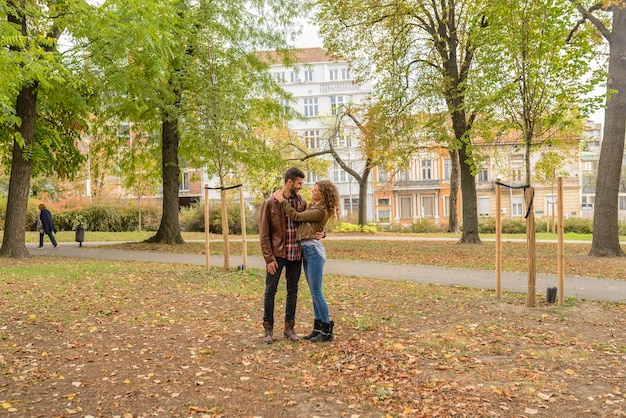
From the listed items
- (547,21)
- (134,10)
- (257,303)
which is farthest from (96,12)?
(547,21)

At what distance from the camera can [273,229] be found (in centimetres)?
612

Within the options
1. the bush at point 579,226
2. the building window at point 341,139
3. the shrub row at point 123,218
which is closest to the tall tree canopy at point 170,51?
the shrub row at point 123,218

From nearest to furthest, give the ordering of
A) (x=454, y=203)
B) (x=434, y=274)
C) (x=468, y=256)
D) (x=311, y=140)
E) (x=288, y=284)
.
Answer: (x=288, y=284)
(x=434, y=274)
(x=468, y=256)
(x=454, y=203)
(x=311, y=140)

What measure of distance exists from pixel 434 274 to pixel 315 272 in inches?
273

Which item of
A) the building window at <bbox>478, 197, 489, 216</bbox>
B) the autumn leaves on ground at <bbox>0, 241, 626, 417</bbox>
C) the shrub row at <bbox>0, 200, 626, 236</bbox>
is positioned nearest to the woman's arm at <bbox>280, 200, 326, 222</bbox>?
the autumn leaves on ground at <bbox>0, 241, 626, 417</bbox>

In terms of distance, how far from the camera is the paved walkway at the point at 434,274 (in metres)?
10.0

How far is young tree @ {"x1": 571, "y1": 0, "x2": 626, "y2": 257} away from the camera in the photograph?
1484 cm

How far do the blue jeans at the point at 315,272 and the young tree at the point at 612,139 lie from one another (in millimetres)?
12001

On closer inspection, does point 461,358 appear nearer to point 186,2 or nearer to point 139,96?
point 139,96

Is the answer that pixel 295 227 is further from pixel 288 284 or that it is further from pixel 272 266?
pixel 288 284

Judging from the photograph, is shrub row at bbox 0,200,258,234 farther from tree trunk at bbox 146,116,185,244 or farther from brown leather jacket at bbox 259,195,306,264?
brown leather jacket at bbox 259,195,306,264

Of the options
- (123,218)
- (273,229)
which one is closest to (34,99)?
(273,229)

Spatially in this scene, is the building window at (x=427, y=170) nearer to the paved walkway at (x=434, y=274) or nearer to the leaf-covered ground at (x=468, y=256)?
the leaf-covered ground at (x=468, y=256)

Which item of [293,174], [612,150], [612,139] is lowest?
[293,174]
